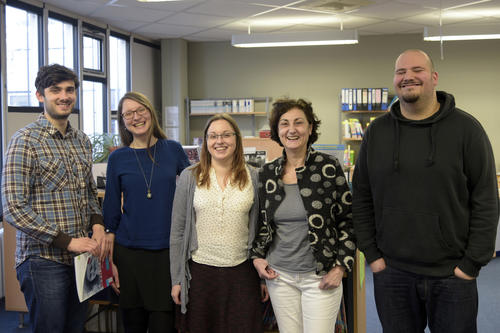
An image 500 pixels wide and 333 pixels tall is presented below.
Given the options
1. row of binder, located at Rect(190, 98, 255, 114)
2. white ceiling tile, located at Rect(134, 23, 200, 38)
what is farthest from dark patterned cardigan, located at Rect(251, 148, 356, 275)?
row of binder, located at Rect(190, 98, 255, 114)

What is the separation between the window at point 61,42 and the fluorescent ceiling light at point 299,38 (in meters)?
1.94

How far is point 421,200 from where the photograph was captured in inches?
70.0

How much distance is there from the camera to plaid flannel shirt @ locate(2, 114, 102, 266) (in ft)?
6.28

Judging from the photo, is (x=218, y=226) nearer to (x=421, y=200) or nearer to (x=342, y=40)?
(x=421, y=200)

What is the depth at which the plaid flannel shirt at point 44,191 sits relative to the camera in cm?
191

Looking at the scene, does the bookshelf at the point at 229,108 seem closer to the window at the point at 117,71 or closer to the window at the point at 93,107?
the window at the point at 117,71

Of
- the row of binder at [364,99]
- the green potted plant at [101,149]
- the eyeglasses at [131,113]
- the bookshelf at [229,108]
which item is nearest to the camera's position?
the eyeglasses at [131,113]

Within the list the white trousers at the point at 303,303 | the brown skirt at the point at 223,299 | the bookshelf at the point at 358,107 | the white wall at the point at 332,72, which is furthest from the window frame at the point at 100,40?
the white trousers at the point at 303,303

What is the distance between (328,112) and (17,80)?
171 inches

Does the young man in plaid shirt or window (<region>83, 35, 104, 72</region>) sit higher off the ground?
window (<region>83, 35, 104, 72</region>)

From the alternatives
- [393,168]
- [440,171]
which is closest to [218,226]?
[393,168]

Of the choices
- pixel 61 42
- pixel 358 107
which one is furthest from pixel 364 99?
pixel 61 42

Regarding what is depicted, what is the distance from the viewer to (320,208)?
192 centimetres

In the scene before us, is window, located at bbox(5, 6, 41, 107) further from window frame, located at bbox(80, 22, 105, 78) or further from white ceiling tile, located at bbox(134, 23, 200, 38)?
white ceiling tile, located at bbox(134, 23, 200, 38)
